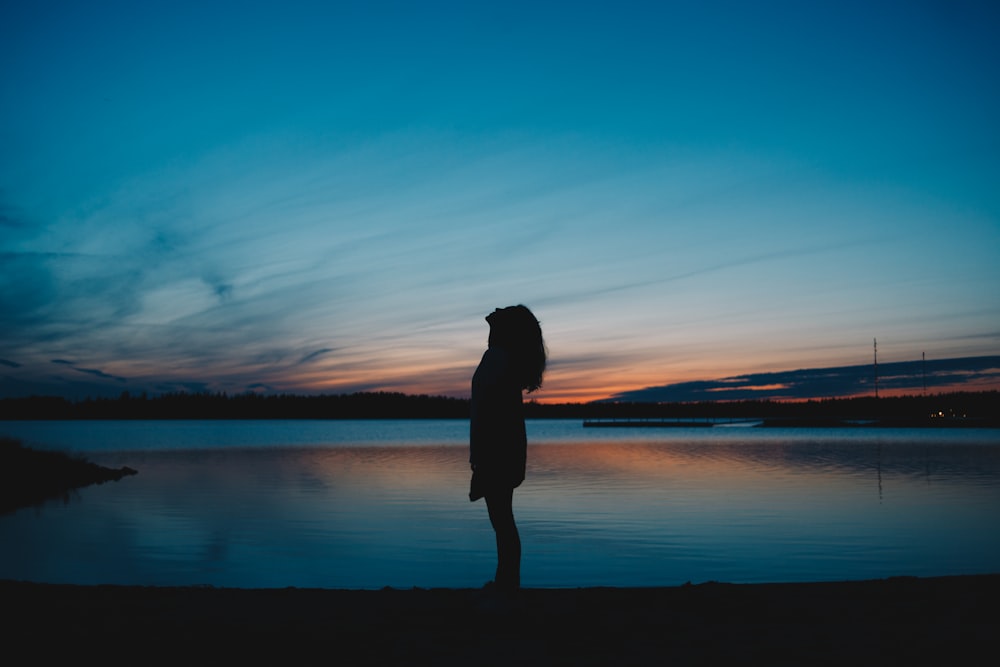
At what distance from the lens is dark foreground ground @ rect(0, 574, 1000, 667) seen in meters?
6.70

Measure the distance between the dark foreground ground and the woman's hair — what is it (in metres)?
2.54

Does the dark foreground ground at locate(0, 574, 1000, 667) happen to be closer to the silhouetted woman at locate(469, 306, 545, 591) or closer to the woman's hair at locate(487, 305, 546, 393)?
the silhouetted woman at locate(469, 306, 545, 591)

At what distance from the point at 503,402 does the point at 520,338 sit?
67 centimetres

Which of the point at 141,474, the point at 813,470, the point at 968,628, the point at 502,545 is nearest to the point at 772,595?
the point at 968,628

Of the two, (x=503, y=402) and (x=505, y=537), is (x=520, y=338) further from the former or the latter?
(x=505, y=537)

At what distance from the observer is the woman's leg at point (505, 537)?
7.86 m

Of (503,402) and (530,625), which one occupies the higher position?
(503,402)

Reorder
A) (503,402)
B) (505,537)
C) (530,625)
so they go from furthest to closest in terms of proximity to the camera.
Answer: (505,537)
(503,402)
(530,625)

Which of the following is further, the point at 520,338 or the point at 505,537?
the point at 505,537

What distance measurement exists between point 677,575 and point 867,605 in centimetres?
805

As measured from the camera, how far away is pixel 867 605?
8523 millimetres

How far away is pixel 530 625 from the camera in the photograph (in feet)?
24.9

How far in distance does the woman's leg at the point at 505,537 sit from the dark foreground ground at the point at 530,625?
0.30 metres

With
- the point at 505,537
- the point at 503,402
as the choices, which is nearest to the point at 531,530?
the point at 505,537
